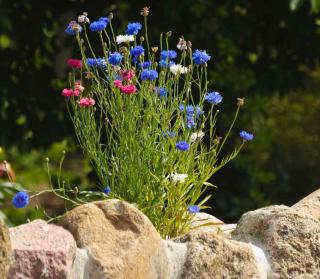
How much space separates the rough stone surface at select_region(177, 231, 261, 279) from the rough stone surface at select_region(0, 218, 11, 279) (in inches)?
27.5

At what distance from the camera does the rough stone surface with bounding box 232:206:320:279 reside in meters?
3.59

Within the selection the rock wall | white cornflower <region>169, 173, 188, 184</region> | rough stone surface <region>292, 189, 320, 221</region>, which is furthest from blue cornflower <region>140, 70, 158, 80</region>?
rough stone surface <region>292, 189, 320, 221</region>

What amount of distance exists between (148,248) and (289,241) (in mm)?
565

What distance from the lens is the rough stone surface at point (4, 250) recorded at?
A: 2959 millimetres

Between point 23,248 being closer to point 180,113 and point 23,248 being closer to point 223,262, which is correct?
point 223,262

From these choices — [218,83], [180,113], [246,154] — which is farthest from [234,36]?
[180,113]

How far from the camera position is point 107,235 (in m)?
3.30

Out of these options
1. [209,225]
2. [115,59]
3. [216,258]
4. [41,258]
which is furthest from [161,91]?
[41,258]

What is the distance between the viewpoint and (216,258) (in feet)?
11.3

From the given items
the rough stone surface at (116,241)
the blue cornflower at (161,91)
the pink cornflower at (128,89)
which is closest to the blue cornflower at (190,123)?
the blue cornflower at (161,91)

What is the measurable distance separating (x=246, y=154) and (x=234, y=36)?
1122 mm

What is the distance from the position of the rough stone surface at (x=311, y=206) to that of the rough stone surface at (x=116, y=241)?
0.77 m

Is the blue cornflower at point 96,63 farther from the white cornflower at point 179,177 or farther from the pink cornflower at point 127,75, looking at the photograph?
the white cornflower at point 179,177

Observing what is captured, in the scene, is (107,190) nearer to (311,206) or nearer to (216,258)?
(216,258)
